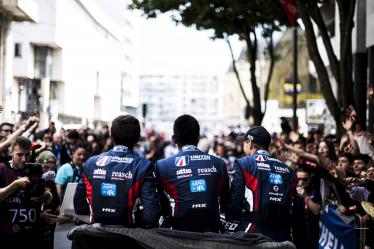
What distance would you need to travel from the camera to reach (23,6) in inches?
1197

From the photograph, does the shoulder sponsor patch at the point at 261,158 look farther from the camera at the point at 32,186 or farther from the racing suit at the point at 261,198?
the camera at the point at 32,186

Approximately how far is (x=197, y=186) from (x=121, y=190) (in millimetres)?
679

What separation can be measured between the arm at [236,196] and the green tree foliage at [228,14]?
2124 centimetres

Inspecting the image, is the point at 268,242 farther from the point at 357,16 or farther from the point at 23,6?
the point at 23,6

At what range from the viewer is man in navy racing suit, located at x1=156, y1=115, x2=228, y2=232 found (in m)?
7.31

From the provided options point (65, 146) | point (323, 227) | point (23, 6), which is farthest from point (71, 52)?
point (323, 227)

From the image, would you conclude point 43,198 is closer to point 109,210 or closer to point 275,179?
point 109,210

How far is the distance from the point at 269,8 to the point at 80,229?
23.9m

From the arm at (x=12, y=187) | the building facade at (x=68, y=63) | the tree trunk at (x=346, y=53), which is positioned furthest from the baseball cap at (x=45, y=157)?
the building facade at (x=68, y=63)

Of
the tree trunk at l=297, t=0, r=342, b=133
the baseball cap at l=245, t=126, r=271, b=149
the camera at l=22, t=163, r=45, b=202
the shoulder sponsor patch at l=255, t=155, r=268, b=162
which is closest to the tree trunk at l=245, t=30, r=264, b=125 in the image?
the tree trunk at l=297, t=0, r=342, b=133

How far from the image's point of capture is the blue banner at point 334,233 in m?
11.1

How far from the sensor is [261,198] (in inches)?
303

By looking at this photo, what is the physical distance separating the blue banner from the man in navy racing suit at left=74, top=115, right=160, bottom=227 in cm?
463

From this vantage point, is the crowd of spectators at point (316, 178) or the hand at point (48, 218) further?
the crowd of spectators at point (316, 178)
